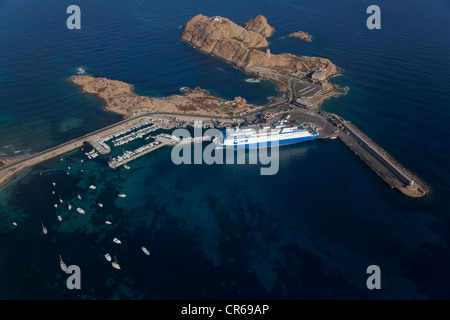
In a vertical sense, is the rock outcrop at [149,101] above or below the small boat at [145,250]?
above

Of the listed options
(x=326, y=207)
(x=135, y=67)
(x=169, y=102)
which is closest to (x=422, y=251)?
(x=326, y=207)

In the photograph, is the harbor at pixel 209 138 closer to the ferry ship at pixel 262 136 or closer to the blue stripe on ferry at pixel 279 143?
the blue stripe on ferry at pixel 279 143

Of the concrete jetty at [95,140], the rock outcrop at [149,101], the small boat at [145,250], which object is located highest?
the rock outcrop at [149,101]

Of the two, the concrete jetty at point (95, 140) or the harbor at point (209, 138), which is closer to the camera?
the harbor at point (209, 138)

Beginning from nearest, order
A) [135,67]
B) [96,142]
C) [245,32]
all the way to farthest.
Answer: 1. [96,142]
2. [135,67]
3. [245,32]

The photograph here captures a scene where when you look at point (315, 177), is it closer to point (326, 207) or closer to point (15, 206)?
point (326, 207)

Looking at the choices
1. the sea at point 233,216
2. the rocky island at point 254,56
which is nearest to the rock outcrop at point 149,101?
the sea at point 233,216

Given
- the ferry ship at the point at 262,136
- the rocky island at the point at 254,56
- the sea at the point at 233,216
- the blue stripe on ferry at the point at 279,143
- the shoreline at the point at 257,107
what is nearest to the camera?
the sea at the point at 233,216

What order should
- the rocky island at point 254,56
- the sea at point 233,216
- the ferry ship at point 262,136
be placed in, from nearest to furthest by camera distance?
the sea at point 233,216
the ferry ship at point 262,136
the rocky island at point 254,56
